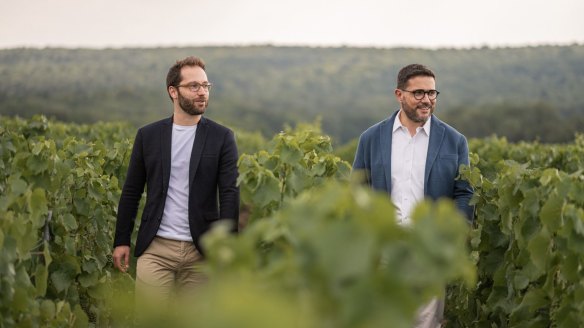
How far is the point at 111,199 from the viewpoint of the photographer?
275 inches

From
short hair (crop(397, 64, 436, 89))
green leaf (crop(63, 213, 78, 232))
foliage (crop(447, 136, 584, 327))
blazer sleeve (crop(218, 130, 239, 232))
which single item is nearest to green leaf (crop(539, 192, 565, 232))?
foliage (crop(447, 136, 584, 327))

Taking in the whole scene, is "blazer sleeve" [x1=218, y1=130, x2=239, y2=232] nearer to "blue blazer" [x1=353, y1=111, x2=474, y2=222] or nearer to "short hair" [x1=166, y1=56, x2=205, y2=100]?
"short hair" [x1=166, y1=56, x2=205, y2=100]

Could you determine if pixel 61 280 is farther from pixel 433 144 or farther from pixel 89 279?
pixel 433 144

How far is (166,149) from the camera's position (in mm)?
5078

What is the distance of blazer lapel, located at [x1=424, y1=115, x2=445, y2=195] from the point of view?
208 inches

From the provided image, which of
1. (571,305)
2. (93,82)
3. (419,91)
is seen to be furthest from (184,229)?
(93,82)

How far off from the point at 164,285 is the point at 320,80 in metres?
84.7

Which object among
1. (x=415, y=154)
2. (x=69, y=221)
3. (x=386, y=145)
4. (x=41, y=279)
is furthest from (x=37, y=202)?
(x=415, y=154)

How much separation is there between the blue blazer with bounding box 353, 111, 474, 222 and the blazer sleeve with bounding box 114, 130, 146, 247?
124 centimetres

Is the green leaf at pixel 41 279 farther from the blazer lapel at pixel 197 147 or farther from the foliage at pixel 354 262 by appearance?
the foliage at pixel 354 262

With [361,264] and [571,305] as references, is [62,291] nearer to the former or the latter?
[571,305]

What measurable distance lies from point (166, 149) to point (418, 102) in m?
1.39

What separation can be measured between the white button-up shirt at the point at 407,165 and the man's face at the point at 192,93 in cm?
110

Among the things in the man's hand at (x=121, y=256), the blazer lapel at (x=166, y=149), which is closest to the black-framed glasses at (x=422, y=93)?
the blazer lapel at (x=166, y=149)
